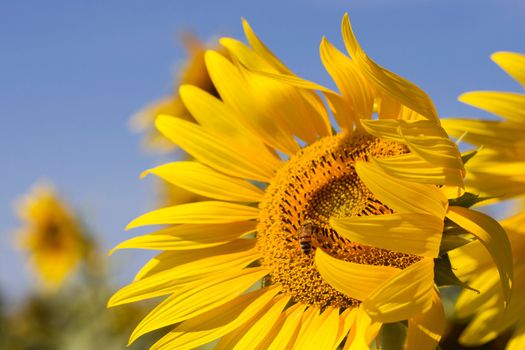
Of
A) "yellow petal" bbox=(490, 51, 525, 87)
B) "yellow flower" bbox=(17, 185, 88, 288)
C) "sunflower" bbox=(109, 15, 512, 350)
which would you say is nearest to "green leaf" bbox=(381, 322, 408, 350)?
"sunflower" bbox=(109, 15, 512, 350)

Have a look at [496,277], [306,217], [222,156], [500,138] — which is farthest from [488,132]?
[222,156]

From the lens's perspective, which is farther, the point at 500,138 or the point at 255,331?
the point at 500,138

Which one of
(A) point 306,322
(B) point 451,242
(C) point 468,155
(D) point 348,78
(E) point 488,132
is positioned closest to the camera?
(B) point 451,242

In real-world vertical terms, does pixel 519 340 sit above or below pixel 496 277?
below

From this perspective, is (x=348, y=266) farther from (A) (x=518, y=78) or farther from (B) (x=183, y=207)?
(A) (x=518, y=78)

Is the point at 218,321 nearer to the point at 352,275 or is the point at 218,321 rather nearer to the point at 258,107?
the point at 352,275

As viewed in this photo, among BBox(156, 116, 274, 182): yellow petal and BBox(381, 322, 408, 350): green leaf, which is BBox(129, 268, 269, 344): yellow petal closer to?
BBox(156, 116, 274, 182): yellow petal

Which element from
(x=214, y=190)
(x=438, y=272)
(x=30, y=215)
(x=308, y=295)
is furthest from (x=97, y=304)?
(x=438, y=272)
